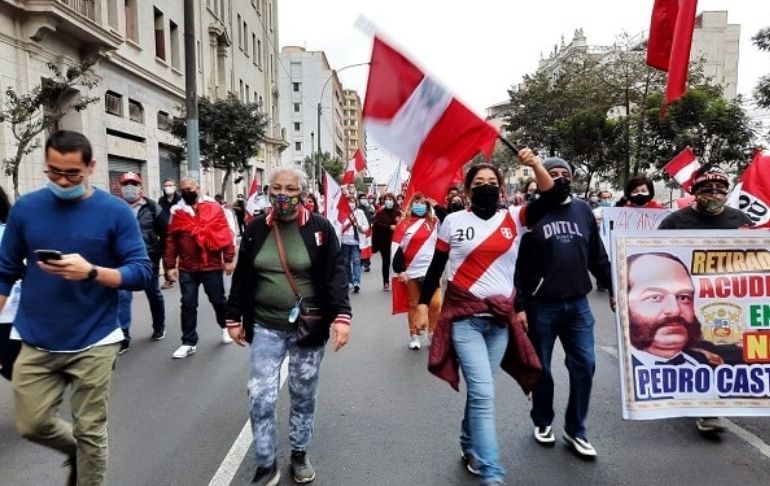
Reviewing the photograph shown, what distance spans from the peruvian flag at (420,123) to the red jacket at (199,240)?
3.48 metres

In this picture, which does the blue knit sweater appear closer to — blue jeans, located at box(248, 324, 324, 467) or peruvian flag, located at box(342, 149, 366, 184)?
blue jeans, located at box(248, 324, 324, 467)

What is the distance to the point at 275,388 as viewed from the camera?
355 cm

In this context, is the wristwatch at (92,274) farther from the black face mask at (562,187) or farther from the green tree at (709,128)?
the green tree at (709,128)

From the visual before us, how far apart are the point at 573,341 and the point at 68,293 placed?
2956 mm

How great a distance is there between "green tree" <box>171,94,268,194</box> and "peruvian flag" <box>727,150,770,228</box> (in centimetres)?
1962

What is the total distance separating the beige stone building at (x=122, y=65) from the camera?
15.1 metres

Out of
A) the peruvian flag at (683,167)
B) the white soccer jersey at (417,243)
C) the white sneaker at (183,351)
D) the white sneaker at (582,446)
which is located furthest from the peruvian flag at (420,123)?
the peruvian flag at (683,167)

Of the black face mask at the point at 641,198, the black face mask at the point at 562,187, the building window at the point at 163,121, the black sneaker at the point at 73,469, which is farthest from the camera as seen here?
the building window at the point at 163,121

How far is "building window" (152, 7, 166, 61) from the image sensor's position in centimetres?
2520

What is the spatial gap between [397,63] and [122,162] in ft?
65.0

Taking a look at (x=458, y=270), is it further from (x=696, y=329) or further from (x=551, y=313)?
(x=696, y=329)

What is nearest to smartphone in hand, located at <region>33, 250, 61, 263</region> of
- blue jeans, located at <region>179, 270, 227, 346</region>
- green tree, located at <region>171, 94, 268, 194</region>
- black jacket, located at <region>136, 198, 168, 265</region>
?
blue jeans, located at <region>179, 270, 227, 346</region>

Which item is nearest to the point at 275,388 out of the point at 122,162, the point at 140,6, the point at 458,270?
the point at 458,270

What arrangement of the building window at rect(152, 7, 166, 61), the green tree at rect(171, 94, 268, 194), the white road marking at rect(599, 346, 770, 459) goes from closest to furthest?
1. the white road marking at rect(599, 346, 770, 459)
2. the green tree at rect(171, 94, 268, 194)
3. the building window at rect(152, 7, 166, 61)
